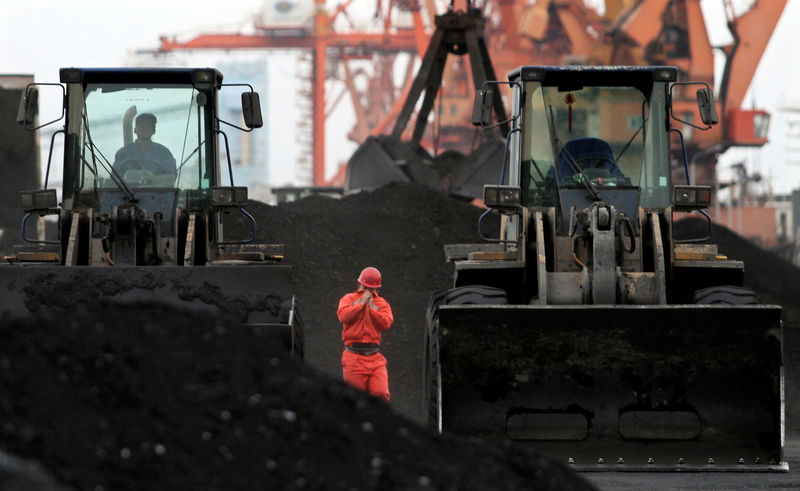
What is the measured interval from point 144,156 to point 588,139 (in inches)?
141

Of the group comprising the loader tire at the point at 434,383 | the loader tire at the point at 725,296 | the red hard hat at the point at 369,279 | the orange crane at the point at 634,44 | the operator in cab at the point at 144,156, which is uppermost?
the orange crane at the point at 634,44

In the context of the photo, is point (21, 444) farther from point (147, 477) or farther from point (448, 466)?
point (448, 466)

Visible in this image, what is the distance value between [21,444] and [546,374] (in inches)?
172

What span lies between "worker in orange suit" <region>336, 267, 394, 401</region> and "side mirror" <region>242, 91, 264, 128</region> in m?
1.47

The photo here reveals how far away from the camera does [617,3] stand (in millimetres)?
45531

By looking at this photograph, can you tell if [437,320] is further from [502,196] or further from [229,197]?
[229,197]

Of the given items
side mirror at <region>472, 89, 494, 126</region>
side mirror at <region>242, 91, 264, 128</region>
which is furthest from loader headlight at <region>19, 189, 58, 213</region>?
side mirror at <region>472, 89, 494, 126</region>

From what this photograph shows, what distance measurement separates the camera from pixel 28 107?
32.3ft

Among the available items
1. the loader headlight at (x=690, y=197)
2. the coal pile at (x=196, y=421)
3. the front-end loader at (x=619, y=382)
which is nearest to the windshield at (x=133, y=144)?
the front-end loader at (x=619, y=382)

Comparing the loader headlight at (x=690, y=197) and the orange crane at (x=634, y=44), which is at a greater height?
→ the orange crane at (x=634, y=44)

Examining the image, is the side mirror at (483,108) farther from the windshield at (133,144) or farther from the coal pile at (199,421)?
the coal pile at (199,421)

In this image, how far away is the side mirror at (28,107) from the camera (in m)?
9.84

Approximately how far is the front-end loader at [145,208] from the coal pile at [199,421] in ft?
10.5

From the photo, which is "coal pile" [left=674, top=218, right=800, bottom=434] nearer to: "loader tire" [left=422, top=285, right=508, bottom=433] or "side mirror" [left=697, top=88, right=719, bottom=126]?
"side mirror" [left=697, top=88, right=719, bottom=126]
